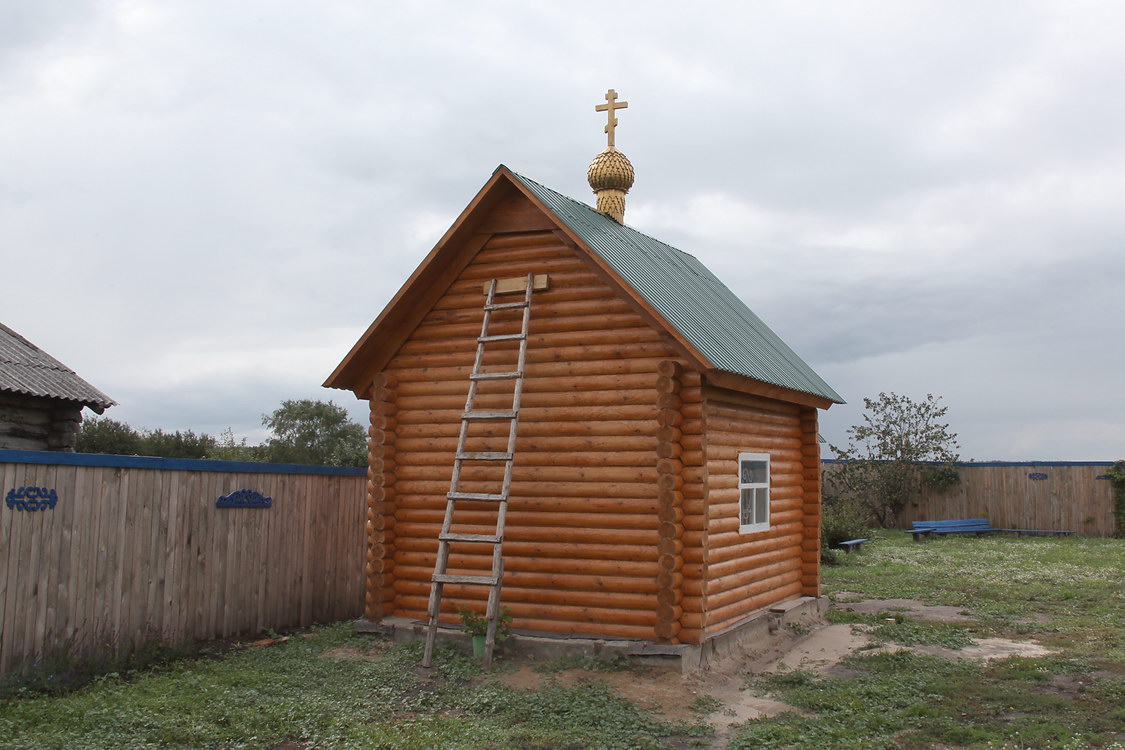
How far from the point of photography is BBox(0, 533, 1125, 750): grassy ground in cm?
817

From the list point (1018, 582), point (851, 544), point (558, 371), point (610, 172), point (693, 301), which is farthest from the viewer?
point (851, 544)

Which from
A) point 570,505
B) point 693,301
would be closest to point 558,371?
point 570,505

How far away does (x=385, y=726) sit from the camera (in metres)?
8.53

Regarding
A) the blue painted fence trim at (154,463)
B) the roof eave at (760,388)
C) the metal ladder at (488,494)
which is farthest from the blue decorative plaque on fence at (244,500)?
the roof eave at (760,388)

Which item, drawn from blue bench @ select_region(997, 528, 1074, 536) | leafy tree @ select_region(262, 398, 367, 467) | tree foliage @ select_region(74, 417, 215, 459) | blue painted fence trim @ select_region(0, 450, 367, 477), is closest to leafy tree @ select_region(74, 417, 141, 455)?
tree foliage @ select_region(74, 417, 215, 459)

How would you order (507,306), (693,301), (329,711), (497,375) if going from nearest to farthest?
(329,711) → (497,375) → (507,306) → (693,301)

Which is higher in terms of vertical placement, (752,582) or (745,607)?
(752,582)

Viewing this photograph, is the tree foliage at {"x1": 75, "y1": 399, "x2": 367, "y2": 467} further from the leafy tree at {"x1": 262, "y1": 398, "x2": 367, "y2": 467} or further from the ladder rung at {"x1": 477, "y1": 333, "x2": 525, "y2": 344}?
the ladder rung at {"x1": 477, "y1": 333, "x2": 525, "y2": 344}

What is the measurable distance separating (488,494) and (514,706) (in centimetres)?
274

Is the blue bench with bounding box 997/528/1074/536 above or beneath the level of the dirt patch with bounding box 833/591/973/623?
above

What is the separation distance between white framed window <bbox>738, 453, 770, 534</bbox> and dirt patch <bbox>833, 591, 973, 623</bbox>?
135 inches

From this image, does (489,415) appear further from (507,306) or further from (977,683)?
(977,683)

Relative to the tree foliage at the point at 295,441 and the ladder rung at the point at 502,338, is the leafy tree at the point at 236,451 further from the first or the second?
the ladder rung at the point at 502,338

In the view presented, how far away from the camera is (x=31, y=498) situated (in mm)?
9633
